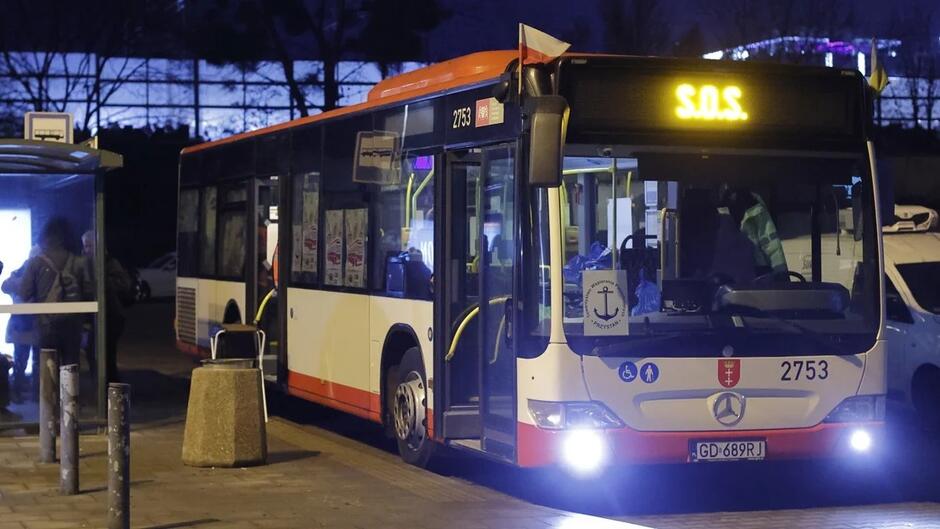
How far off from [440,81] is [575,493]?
10.8ft

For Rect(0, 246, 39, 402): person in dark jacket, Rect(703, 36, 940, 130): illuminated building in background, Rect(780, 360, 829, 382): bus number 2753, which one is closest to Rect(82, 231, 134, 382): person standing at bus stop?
Rect(0, 246, 39, 402): person in dark jacket

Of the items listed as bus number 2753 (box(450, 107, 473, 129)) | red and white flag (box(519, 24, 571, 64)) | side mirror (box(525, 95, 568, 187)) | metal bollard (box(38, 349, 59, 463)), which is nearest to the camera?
side mirror (box(525, 95, 568, 187))

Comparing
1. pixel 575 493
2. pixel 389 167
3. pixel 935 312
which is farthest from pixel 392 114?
pixel 935 312

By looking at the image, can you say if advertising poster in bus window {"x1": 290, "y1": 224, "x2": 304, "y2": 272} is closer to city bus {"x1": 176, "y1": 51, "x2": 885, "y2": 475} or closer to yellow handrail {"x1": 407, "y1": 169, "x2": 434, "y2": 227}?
yellow handrail {"x1": 407, "y1": 169, "x2": 434, "y2": 227}

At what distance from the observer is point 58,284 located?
14023 millimetres

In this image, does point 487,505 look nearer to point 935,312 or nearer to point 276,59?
point 935,312

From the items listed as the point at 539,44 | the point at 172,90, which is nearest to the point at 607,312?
the point at 539,44

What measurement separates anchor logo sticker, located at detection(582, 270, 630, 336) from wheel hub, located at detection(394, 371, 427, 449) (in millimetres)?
2337

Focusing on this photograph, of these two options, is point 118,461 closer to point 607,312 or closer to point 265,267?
point 607,312

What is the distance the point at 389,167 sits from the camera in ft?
41.2

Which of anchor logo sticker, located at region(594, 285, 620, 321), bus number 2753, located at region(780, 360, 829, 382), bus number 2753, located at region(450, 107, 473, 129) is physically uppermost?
bus number 2753, located at region(450, 107, 473, 129)

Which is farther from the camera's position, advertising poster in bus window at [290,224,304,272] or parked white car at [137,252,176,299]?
parked white car at [137,252,176,299]

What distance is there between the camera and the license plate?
32.9 feet

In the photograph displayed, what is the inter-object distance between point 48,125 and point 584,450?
743 cm
